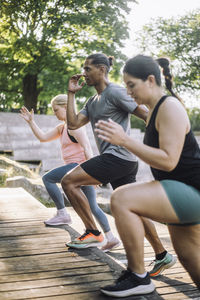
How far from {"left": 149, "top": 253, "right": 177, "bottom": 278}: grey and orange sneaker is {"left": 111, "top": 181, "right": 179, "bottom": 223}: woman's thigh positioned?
0.86 meters

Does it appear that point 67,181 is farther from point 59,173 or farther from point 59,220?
point 59,220

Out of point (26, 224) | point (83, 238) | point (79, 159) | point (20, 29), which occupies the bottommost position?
point (26, 224)

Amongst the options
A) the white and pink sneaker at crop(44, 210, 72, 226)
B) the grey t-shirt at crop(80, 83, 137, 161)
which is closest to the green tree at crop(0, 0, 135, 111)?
the white and pink sneaker at crop(44, 210, 72, 226)

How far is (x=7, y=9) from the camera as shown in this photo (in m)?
16.6

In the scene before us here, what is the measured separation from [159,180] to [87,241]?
1456 mm

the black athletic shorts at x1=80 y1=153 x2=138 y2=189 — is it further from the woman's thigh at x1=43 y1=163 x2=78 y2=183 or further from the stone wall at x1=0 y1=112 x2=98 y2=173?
the stone wall at x1=0 y1=112 x2=98 y2=173

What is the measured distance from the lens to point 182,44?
920 inches

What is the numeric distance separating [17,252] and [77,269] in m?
0.71

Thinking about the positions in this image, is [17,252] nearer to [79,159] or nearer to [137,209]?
[79,159]

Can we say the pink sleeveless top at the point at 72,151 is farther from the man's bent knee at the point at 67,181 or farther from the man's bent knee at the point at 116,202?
the man's bent knee at the point at 116,202

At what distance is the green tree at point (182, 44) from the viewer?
23188 mm

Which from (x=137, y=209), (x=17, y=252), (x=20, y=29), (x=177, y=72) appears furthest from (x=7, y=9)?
(x=137, y=209)

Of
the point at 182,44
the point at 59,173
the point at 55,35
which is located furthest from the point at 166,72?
the point at 182,44

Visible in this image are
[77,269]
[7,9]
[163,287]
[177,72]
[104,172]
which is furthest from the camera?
[177,72]
